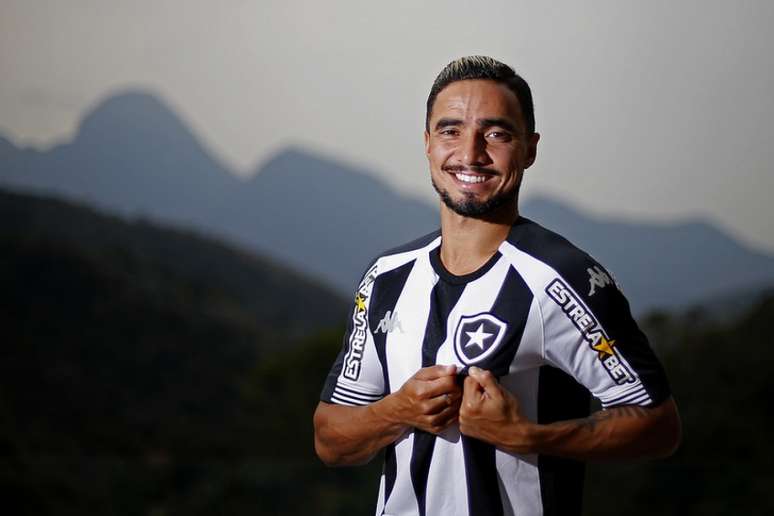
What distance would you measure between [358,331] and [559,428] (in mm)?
399

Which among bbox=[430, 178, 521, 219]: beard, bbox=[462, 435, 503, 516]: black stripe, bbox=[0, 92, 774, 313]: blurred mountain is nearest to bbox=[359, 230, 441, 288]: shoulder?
bbox=[430, 178, 521, 219]: beard

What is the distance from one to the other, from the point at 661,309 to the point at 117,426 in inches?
128

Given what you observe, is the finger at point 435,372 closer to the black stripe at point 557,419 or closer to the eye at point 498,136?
the black stripe at point 557,419

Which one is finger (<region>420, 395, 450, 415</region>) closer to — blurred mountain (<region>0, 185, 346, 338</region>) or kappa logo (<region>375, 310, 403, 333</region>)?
kappa logo (<region>375, 310, 403, 333</region>)

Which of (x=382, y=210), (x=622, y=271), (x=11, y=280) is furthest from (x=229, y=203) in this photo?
(x=622, y=271)

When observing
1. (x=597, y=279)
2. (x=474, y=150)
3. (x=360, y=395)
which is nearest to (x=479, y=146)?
(x=474, y=150)

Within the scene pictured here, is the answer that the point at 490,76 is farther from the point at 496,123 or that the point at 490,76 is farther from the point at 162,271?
the point at 162,271

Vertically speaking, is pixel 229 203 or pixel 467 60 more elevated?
pixel 229 203

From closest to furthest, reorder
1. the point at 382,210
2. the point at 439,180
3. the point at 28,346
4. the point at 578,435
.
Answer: the point at 578,435 → the point at 439,180 → the point at 28,346 → the point at 382,210

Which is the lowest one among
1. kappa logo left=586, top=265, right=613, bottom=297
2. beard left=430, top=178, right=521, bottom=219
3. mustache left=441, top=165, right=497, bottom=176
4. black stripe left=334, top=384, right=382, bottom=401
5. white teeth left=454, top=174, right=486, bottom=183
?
black stripe left=334, top=384, right=382, bottom=401

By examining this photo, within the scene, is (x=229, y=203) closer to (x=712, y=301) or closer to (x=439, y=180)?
(x=712, y=301)

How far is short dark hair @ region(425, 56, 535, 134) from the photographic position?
4.43 ft

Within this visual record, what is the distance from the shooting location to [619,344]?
129 cm

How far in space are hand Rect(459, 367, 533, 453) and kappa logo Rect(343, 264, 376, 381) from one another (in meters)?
0.26
